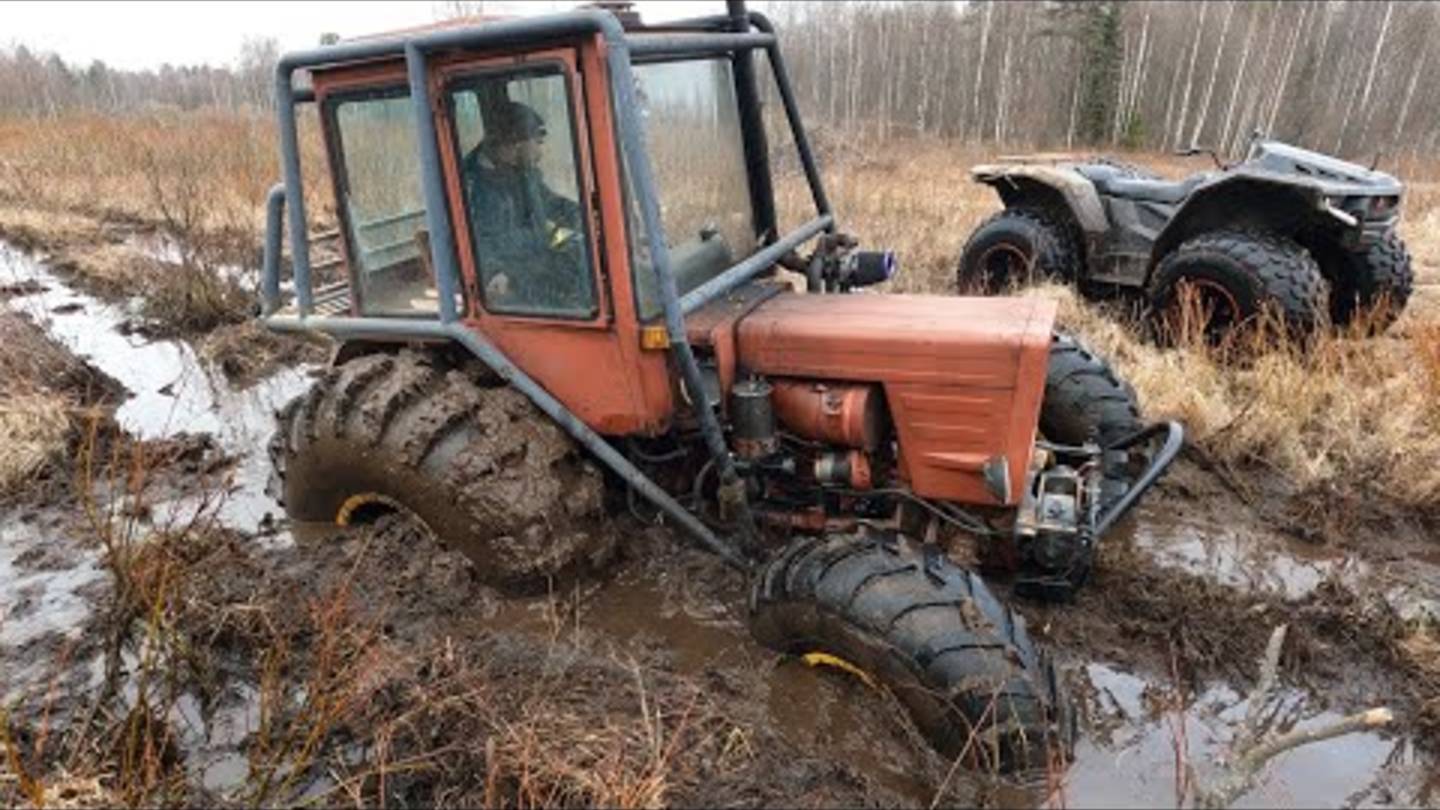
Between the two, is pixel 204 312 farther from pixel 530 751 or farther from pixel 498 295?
pixel 530 751

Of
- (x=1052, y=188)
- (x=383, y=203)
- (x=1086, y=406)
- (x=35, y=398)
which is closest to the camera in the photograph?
(x=383, y=203)

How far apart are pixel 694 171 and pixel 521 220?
2.43ft

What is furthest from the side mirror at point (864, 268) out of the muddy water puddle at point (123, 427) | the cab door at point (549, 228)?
the muddy water puddle at point (123, 427)

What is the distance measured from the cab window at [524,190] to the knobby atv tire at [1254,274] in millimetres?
4499

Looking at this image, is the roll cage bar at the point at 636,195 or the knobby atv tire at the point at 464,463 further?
the knobby atv tire at the point at 464,463

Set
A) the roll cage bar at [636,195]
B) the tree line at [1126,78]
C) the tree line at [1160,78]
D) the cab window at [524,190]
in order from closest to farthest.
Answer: the roll cage bar at [636,195] → the cab window at [524,190] → the tree line at [1126,78] → the tree line at [1160,78]

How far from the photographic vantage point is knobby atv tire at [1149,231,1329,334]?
589cm

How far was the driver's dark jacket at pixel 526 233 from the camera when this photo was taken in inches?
129

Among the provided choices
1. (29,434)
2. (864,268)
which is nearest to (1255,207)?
(864,268)

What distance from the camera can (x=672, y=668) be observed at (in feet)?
11.0

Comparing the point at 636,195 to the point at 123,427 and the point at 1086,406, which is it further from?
the point at 123,427

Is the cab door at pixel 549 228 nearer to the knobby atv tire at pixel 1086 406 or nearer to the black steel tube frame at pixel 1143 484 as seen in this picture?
the black steel tube frame at pixel 1143 484

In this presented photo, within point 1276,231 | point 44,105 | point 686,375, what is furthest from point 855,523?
point 44,105

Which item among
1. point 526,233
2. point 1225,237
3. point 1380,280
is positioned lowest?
point 1380,280
